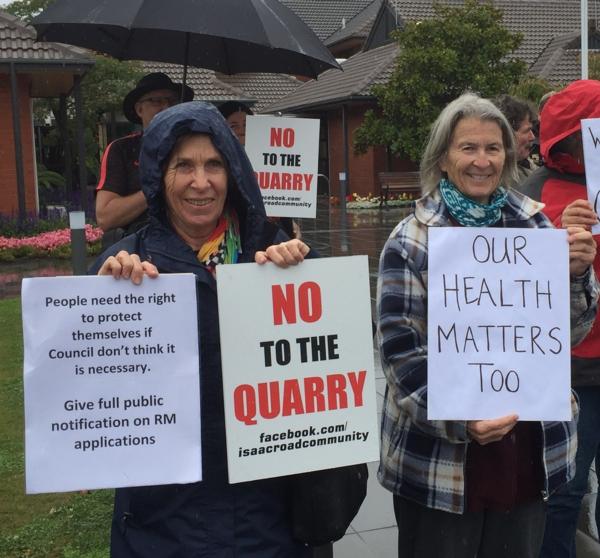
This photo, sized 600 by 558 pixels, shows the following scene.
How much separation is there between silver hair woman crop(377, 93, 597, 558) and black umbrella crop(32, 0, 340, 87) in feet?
5.84

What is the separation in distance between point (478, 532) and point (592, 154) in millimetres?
1321

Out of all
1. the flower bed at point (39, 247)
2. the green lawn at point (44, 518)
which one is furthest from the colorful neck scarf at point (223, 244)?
the flower bed at point (39, 247)

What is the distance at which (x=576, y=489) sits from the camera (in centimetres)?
307

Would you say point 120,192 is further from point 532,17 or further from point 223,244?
point 532,17

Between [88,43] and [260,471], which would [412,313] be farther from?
[88,43]

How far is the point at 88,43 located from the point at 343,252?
9375 millimetres

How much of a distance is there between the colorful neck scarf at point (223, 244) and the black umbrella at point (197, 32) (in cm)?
199

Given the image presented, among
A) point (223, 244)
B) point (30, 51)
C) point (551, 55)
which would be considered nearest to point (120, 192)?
point (223, 244)

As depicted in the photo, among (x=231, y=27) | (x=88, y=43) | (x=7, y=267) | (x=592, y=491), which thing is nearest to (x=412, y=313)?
(x=231, y=27)

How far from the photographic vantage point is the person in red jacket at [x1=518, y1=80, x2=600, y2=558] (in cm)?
297

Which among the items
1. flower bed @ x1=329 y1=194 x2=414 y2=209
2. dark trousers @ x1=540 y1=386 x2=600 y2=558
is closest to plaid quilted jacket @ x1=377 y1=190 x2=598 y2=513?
dark trousers @ x1=540 y1=386 x2=600 y2=558

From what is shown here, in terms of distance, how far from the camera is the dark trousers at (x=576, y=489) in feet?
10.0

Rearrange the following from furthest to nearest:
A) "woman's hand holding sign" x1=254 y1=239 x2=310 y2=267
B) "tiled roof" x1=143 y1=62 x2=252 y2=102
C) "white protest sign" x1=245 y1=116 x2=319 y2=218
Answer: "tiled roof" x1=143 y1=62 x2=252 y2=102
"white protest sign" x1=245 y1=116 x2=319 y2=218
"woman's hand holding sign" x1=254 y1=239 x2=310 y2=267

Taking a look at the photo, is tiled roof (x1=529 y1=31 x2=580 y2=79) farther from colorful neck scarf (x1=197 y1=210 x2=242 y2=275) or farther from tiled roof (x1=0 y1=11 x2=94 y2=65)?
colorful neck scarf (x1=197 y1=210 x2=242 y2=275)
